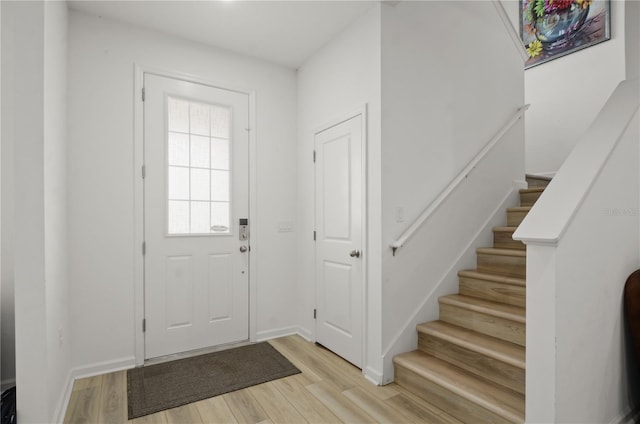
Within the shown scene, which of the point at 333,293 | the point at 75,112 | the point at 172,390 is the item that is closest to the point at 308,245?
the point at 333,293

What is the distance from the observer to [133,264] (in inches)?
112

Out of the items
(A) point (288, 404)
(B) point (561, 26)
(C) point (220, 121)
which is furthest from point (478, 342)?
(B) point (561, 26)

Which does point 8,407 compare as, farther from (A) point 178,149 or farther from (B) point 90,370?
(A) point 178,149

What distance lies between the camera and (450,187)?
9.33 ft

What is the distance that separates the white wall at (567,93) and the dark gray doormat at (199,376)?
12.7 feet

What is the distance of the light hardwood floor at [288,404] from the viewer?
2.09 metres

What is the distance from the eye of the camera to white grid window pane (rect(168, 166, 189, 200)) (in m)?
3.03

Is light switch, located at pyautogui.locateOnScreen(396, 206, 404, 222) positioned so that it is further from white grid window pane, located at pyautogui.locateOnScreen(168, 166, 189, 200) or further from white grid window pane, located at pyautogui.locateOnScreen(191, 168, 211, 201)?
white grid window pane, located at pyautogui.locateOnScreen(168, 166, 189, 200)

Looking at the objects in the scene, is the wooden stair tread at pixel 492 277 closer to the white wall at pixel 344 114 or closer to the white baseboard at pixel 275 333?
the white wall at pixel 344 114

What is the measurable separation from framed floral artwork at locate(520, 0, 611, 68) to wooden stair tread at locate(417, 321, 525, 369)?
3.64 meters

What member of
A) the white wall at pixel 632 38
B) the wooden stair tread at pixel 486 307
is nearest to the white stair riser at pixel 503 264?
the wooden stair tread at pixel 486 307

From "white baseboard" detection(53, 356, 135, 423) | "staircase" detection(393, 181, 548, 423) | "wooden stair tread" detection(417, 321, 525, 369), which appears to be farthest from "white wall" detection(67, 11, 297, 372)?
"wooden stair tread" detection(417, 321, 525, 369)

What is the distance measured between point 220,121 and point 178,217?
0.98m

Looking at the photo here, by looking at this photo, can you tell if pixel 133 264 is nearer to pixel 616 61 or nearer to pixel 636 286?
pixel 636 286
